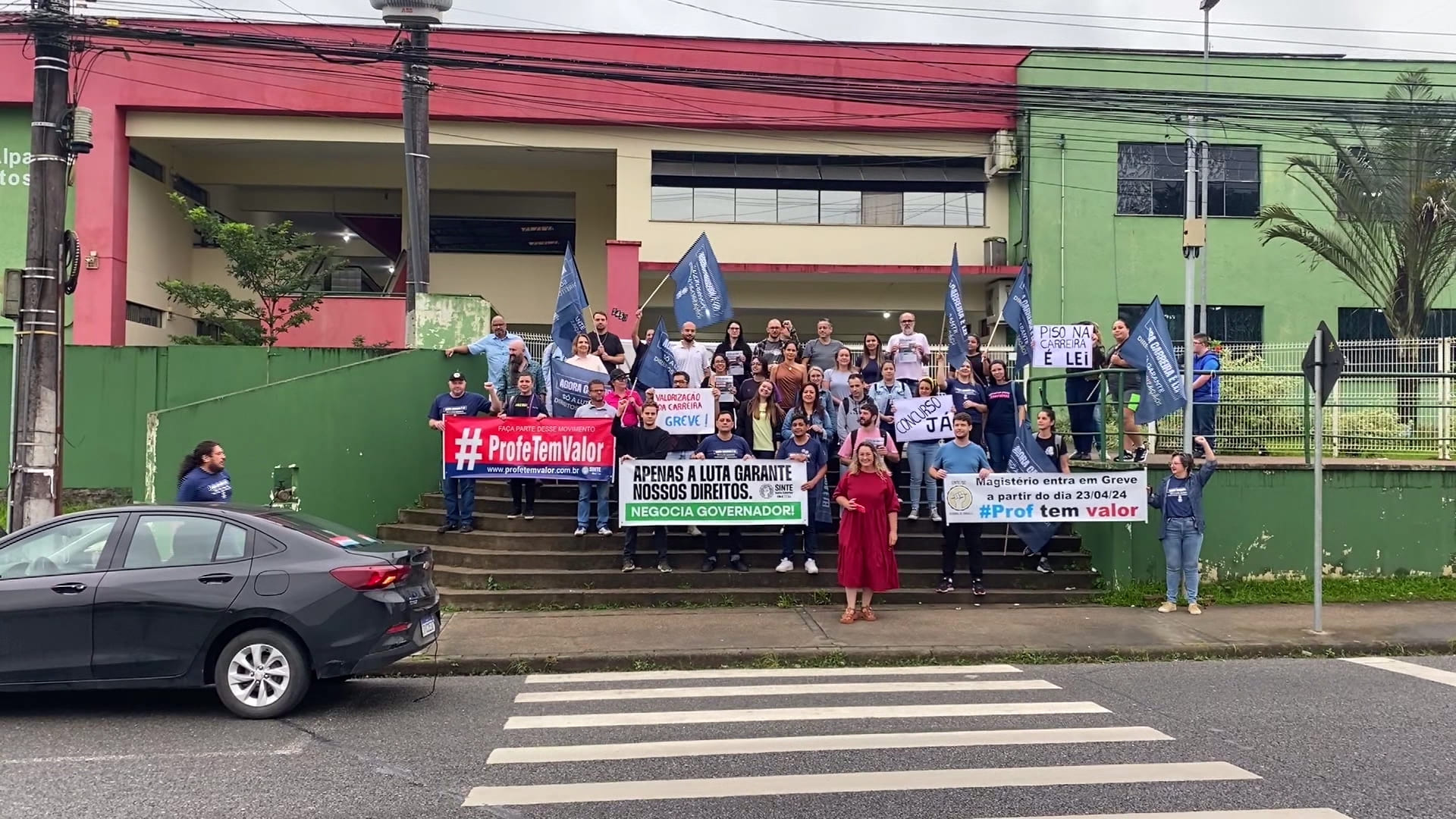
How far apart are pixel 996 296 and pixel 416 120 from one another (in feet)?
43.9

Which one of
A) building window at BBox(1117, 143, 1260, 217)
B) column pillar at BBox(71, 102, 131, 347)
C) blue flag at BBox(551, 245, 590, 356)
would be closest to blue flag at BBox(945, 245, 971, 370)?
blue flag at BBox(551, 245, 590, 356)

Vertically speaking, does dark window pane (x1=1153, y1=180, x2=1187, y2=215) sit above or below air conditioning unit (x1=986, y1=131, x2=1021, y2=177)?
below

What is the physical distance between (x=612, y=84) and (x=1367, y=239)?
50.1ft

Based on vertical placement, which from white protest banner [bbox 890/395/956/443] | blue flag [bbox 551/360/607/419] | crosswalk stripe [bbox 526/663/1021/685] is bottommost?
crosswalk stripe [bbox 526/663/1021/685]

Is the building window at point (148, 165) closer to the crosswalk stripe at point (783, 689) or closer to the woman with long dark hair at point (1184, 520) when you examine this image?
the crosswalk stripe at point (783, 689)

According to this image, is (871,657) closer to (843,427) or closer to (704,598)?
(704,598)

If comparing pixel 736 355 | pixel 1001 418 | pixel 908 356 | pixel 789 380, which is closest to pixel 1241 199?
pixel 1001 418

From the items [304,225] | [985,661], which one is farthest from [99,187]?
[985,661]

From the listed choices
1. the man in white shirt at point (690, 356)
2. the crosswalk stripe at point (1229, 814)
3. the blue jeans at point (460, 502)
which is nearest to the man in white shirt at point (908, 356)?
the man in white shirt at point (690, 356)

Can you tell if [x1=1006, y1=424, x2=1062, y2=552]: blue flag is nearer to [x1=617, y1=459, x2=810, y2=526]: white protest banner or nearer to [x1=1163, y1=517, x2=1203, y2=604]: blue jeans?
[x1=1163, y1=517, x2=1203, y2=604]: blue jeans

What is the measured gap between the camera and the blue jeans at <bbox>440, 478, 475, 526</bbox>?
11859 mm

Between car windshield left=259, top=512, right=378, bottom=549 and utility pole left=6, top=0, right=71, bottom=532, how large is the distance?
12.4ft

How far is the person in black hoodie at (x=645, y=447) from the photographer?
11.1 m

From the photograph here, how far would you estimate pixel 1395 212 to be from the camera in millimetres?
18797
